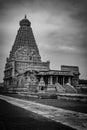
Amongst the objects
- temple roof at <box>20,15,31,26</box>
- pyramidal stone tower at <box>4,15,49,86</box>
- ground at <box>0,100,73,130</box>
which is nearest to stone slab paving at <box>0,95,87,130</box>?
ground at <box>0,100,73,130</box>

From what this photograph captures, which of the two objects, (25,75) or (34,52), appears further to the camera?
(34,52)

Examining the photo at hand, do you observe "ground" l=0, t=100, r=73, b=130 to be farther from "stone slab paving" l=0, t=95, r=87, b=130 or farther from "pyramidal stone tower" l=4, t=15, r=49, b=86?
"pyramidal stone tower" l=4, t=15, r=49, b=86

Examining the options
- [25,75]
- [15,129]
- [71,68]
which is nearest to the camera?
[15,129]

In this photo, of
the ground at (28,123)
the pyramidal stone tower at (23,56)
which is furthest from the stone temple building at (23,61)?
the ground at (28,123)

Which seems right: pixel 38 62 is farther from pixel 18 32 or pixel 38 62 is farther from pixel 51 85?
pixel 51 85

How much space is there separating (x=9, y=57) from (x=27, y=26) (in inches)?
494

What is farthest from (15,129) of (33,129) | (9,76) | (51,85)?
(9,76)

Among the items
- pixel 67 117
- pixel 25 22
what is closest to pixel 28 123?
pixel 67 117

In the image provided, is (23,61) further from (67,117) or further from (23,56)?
(67,117)

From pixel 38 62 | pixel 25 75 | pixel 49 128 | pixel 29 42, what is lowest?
pixel 49 128

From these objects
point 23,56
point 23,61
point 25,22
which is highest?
point 25,22

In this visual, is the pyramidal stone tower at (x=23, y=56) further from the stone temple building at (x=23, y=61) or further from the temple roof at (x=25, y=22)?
the temple roof at (x=25, y=22)

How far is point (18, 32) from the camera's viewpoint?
69.3 meters

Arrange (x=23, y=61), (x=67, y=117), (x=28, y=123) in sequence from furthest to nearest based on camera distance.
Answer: (x=23, y=61) → (x=67, y=117) → (x=28, y=123)
